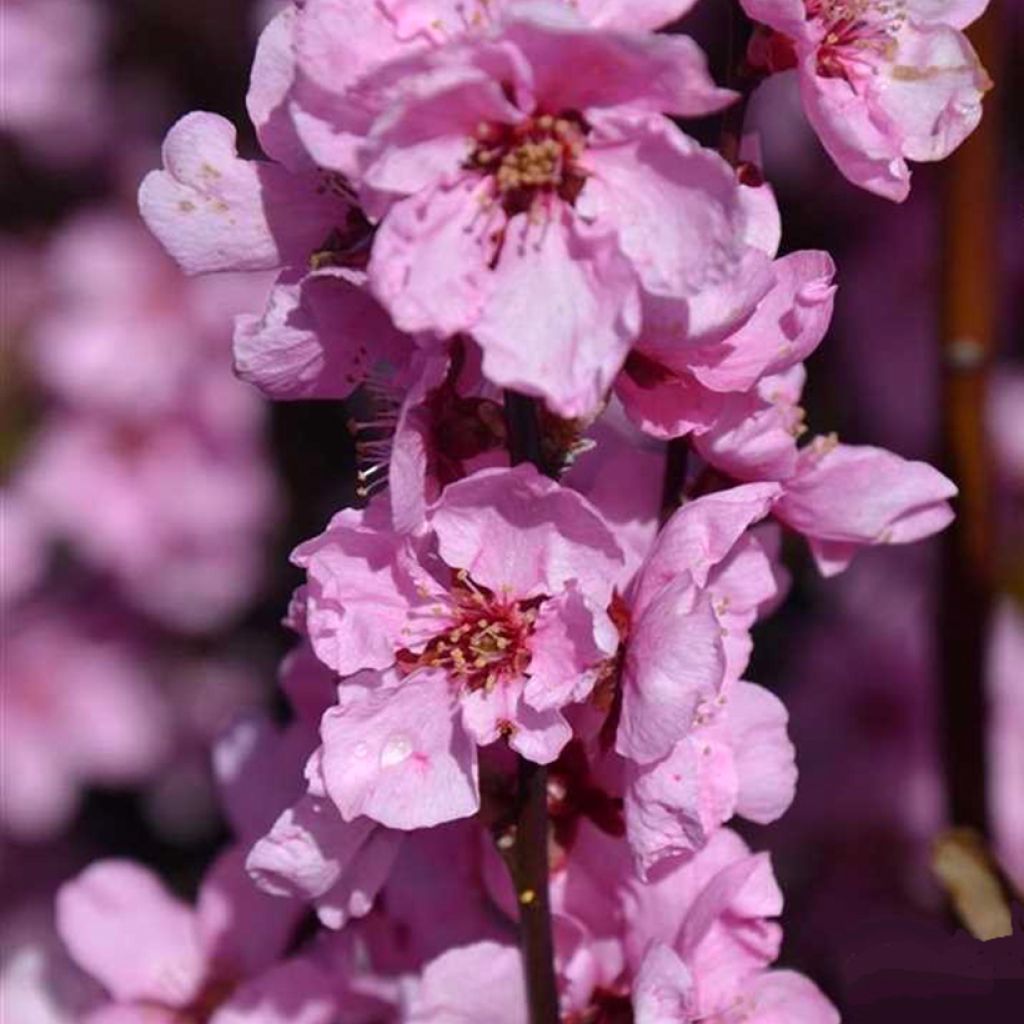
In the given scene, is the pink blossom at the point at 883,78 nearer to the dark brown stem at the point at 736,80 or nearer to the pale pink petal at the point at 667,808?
the dark brown stem at the point at 736,80

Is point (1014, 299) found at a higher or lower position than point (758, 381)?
lower

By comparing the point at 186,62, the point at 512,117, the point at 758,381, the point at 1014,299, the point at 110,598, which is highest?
the point at 512,117

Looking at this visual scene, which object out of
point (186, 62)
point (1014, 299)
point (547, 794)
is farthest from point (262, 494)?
point (547, 794)

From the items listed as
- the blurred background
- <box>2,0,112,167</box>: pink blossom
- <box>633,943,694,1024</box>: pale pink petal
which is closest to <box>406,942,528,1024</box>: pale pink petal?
<box>633,943,694,1024</box>: pale pink petal

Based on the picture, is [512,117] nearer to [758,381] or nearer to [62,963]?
[758,381]

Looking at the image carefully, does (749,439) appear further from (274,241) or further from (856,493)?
(274,241)

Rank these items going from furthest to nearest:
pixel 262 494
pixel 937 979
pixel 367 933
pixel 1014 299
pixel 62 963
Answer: pixel 262 494, pixel 1014 299, pixel 62 963, pixel 367 933, pixel 937 979

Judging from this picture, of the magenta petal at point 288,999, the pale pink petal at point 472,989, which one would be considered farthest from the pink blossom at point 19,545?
the pale pink petal at point 472,989

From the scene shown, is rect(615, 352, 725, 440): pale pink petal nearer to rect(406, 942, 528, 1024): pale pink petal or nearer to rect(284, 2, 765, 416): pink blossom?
rect(284, 2, 765, 416): pink blossom
